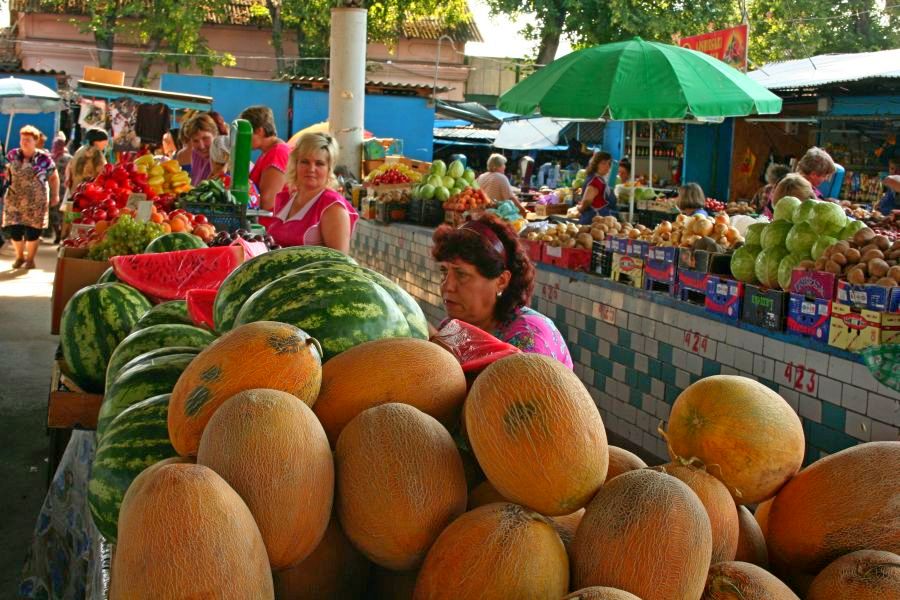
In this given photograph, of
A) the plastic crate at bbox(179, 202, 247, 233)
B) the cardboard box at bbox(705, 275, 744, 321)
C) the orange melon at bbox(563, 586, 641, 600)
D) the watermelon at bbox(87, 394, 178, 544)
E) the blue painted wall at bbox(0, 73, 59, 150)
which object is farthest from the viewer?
Result: the blue painted wall at bbox(0, 73, 59, 150)

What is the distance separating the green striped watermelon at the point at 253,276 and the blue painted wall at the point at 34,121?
75.2 ft

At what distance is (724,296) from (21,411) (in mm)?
4830

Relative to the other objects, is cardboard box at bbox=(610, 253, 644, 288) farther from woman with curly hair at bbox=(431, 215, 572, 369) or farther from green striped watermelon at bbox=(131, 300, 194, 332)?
green striped watermelon at bbox=(131, 300, 194, 332)

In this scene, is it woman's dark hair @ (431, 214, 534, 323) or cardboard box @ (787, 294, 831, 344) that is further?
cardboard box @ (787, 294, 831, 344)

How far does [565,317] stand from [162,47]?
2820 centimetres

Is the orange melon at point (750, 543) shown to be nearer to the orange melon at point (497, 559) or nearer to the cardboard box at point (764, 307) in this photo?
the orange melon at point (497, 559)

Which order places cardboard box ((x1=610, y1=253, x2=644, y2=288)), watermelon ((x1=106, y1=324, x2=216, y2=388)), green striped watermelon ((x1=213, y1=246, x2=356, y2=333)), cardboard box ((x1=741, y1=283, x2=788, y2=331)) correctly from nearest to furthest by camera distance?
green striped watermelon ((x1=213, y1=246, x2=356, y2=333)), watermelon ((x1=106, y1=324, x2=216, y2=388)), cardboard box ((x1=741, y1=283, x2=788, y2=331)), cardboard box ((x1=610, y1=253, x2=644, y2=288))

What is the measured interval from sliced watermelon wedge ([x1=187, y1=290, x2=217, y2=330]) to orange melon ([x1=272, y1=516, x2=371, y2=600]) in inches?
57.1

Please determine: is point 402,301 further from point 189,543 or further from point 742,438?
point 189,543

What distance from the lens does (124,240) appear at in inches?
187

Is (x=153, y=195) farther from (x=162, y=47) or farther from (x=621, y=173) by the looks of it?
(x=162, y=47)

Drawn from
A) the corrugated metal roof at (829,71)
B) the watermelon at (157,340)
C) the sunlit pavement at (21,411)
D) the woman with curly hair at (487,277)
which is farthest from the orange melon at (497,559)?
the corrugated metal roof at (829,71)

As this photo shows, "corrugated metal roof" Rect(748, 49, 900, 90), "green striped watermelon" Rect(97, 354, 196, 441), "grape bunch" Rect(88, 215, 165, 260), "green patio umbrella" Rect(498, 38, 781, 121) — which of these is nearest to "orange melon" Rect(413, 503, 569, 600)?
"green striped watermelon" Rect(97, 354, 196, 441)

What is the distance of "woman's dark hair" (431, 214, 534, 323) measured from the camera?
12.3 feet
